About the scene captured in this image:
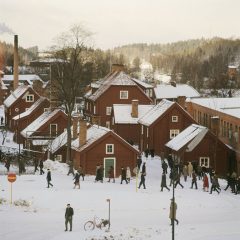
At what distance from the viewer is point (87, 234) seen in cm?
2578

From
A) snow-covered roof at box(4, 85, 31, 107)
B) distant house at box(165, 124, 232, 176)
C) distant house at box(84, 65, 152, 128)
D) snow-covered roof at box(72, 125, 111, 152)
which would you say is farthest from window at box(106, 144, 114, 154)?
snow-covered roof at box(4, 85, 31, 107)

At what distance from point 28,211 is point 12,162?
844 inches

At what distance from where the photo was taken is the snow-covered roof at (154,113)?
189 feet

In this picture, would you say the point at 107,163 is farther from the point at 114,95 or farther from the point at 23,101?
the point at 23,101

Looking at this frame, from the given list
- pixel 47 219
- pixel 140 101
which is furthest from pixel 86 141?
pixel 140 101

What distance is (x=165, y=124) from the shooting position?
2281 inches

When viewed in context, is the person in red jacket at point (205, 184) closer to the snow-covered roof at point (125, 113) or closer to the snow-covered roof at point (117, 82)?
the snow-covered roof at point (125, 113)

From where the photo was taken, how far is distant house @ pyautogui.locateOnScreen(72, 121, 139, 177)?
4375 cm

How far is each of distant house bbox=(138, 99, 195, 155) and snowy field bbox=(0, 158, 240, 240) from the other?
18.8 m

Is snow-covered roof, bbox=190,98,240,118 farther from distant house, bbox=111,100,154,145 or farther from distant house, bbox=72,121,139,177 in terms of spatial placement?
distant house, bbox=72,121,139,177

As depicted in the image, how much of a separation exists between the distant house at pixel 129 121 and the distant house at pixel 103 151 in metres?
17.0

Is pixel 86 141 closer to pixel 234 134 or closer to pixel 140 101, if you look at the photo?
pixel 234 134

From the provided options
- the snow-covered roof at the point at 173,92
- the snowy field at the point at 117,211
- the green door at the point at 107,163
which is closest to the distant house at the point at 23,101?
the snow-covered roof at the point at 173,92

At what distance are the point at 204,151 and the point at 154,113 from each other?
11.3 m
